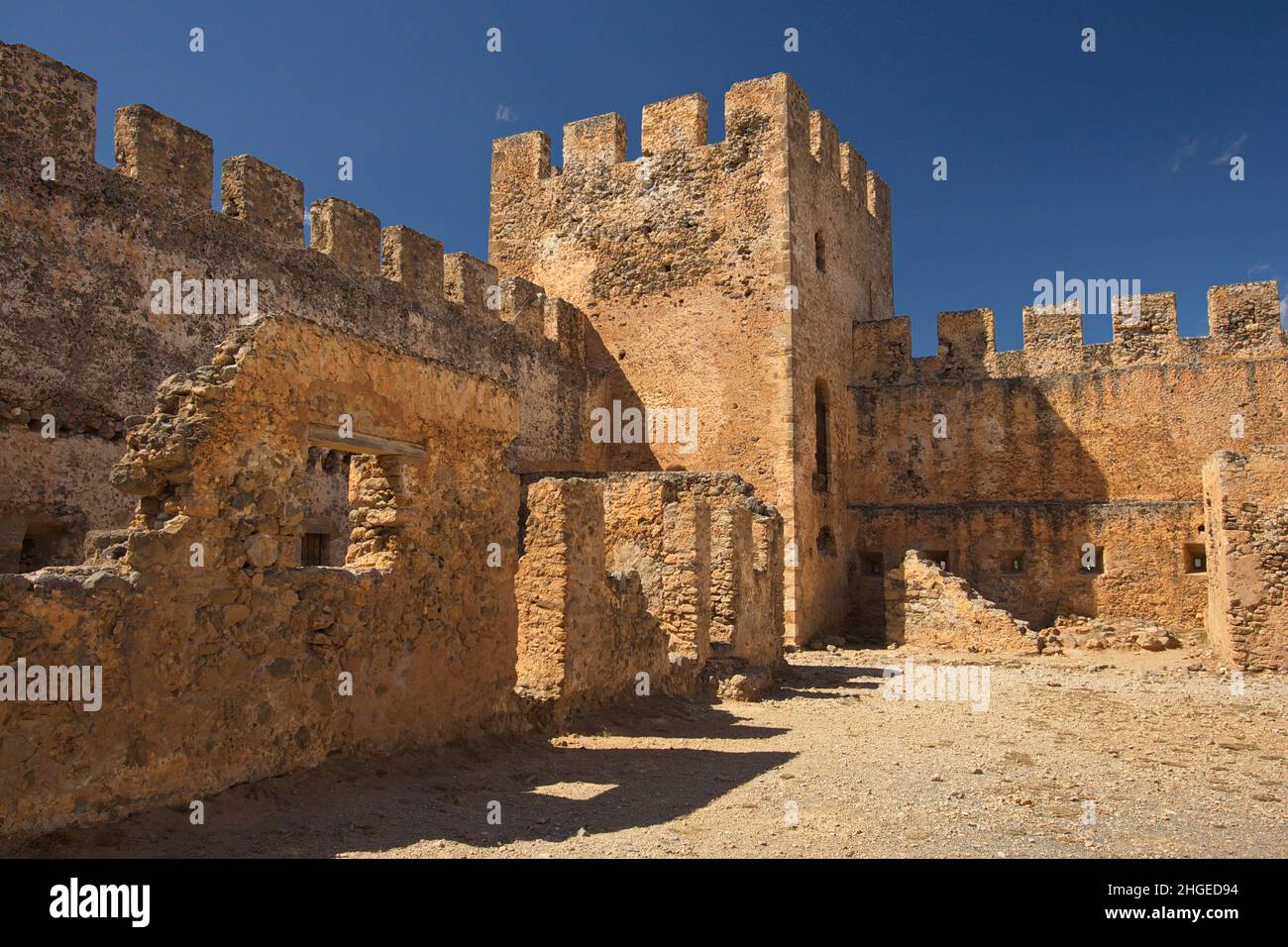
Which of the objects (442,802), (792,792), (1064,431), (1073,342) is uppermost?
(1073,342)

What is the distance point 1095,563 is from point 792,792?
13.0 m

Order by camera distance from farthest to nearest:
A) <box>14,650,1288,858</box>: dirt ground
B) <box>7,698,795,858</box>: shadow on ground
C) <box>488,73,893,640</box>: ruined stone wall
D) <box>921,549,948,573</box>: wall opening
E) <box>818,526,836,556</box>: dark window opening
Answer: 1. <box>921,549,948,573</box>: wall opening
2. <box>818,526,836,556</box>: dark window opening
3. <box>488,73,893,640</box>: ruined stone wall
4. <box>14,650,1288,858</box>: dirt ground
5. <box>7,698,795,858</box>: shadow on ground

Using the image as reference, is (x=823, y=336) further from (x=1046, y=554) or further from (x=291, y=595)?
(x=291, y=595)

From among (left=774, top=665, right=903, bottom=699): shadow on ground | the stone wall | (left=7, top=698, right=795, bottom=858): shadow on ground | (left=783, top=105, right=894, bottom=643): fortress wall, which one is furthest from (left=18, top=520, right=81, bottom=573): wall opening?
(left=783, top=105, right=894, bottom=643): fortress wall

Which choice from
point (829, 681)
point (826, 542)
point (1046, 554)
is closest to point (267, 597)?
point (829, 681)

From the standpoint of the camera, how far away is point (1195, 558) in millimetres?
17016

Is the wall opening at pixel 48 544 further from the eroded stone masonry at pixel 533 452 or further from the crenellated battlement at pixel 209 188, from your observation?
the crenellated battlement at pixel 209 188

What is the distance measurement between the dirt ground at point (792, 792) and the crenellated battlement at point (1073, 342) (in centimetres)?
1035

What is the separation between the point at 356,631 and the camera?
19.6 feet

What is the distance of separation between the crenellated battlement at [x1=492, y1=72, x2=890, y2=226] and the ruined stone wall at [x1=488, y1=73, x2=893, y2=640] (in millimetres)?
31

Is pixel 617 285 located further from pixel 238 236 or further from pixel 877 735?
pixel 877 735

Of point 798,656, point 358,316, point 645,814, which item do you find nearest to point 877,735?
point 645,814

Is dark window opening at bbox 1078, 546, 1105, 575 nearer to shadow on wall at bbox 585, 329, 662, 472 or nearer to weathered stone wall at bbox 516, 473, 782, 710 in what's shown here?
weathered stone wall at bbox 516, 473, 782, 710

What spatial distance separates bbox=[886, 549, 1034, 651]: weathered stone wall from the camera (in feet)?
51.0
